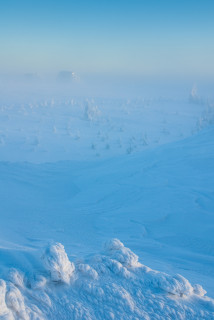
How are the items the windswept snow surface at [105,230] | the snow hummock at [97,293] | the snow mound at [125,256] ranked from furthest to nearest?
the snow mound at [125,256]
the windswept snow surface at [105,230]
the snow hummock at [97,293]

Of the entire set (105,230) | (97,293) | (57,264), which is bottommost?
(105,230)

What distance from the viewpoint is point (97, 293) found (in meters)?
1.90

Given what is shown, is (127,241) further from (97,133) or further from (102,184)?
(97,133)

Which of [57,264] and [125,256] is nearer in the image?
[57,264]

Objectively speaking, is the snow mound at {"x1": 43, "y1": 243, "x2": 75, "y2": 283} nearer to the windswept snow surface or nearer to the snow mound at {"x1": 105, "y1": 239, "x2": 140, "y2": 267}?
the windswept snow surface

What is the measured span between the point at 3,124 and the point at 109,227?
17390 mm

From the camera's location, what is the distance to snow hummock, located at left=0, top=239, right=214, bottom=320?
1736 millimetres

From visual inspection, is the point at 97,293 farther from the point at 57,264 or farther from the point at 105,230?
the point at 105,230

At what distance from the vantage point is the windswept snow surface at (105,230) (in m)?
1.84

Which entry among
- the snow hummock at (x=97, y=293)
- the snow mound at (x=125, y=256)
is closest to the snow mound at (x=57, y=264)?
the snow hummock at (x=97, y=293)

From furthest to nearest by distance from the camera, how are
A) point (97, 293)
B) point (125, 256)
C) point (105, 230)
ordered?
point (105, 230) < point (125, 256) < point (97, 293)

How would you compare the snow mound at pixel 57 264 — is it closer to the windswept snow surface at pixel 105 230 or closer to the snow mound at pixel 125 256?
the windswept snow surface at pixel 105 230

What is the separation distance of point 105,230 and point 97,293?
140 inches

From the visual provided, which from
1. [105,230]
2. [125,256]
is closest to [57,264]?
[125,256]
